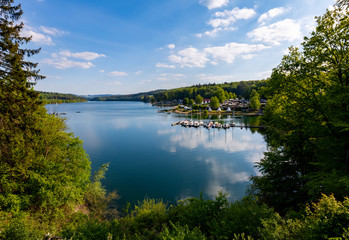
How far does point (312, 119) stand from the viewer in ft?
40.0

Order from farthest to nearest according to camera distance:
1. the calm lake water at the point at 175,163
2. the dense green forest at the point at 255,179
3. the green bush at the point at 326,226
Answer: the calm lake water at the point at 175,163, the dense green forest at the point at 255,179, the green bush at the point at 326,226

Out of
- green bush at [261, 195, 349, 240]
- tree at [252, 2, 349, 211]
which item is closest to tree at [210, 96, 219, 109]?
tree at [252, 2, 349, 211]

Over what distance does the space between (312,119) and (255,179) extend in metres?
6.78

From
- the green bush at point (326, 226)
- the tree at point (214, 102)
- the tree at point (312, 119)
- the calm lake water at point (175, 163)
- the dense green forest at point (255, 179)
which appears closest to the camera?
the green bush at point (326, 226)

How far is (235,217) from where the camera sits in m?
8.94

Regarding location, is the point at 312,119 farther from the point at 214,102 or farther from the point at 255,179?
the point at 214,102

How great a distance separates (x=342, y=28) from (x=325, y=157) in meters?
8.52

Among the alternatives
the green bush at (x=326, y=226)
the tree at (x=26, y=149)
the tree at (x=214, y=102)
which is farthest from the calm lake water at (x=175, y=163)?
the tree at (x=214, y=102)

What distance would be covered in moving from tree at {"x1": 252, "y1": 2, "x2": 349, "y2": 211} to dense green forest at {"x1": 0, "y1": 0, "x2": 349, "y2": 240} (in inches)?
2.5

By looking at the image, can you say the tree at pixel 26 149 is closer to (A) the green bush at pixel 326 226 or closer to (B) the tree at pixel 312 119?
(A) the green bush at pixel 326 226

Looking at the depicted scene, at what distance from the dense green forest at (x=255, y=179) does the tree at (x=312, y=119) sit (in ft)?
0.21

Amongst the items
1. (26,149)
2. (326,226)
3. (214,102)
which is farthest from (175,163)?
(214,102)

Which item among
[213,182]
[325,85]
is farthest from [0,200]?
[325,85]

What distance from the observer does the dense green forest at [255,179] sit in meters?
8.86
